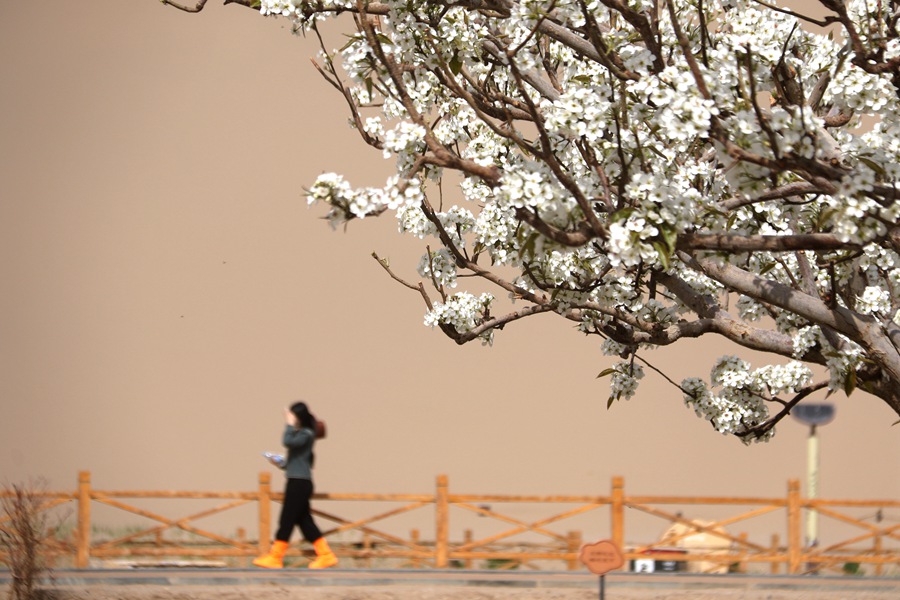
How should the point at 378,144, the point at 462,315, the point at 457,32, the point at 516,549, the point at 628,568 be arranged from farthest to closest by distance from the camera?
the point at 516,549
the point at 628,568
the point at 462,315
the point at 378,144
the point at 457,32

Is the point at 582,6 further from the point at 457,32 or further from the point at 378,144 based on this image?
the point at 378,144

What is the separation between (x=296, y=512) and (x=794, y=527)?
545 cm

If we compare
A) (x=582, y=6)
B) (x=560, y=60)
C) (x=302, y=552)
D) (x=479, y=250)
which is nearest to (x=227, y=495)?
(x=302, y=552)

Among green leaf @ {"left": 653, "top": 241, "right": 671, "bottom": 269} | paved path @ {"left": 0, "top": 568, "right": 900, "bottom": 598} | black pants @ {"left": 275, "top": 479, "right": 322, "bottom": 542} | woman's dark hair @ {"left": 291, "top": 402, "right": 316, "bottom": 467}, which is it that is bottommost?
paved path @ {"left": 0, "top": 568, "right": 900, "bottom": 598}

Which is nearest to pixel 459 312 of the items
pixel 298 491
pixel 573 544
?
pixel 298 491

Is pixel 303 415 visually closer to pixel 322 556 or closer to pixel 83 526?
pixel 322 556

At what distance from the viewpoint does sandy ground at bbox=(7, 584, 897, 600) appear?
394 inches

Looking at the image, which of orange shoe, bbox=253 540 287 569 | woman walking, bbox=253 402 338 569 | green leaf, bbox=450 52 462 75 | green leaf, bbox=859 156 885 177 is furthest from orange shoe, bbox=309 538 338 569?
green leaf, bbox=859 156 885 177

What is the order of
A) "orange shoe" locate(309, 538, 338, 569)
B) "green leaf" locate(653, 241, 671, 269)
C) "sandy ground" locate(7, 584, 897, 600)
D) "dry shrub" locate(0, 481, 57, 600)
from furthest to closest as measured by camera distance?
1. "orange shoe" locate(309, 538, 338, 569)
2. "sandy ground" locate(7, 584, 897, 600)
3. "dry shrub" locate(0, 481, 57, 600)
4. "green leaf" locate(653, 241, 671, 269)

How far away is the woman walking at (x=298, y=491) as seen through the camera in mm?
11414

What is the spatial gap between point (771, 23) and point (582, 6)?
6.10 ft

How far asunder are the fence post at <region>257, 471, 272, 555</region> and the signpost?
530 centimetres

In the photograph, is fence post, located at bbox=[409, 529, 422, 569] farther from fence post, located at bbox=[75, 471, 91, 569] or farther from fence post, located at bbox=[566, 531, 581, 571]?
fence post, located at bbox=[75, 471, 91, 569]

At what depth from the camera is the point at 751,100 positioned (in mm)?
6363
